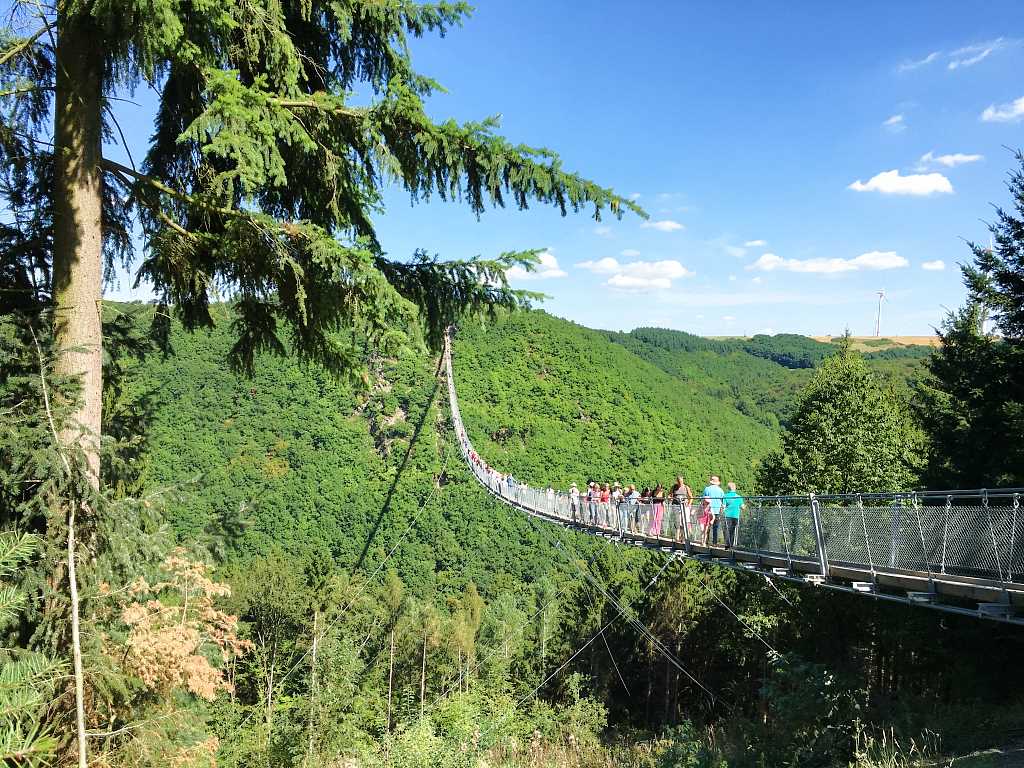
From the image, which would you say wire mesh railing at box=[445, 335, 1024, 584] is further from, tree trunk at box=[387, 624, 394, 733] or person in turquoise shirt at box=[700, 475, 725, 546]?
tree trunk at box=[387, 624, 394, 733]

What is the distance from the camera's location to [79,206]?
12.0 ft

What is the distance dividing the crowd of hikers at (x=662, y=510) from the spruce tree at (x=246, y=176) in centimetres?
461

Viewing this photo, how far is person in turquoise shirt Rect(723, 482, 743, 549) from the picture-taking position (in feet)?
24.2

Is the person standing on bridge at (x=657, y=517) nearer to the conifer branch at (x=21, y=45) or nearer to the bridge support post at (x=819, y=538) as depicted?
the bridge support post at (x=819, y=538)

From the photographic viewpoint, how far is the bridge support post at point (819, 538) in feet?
19.5

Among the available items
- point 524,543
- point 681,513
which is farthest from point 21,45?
point 524,543

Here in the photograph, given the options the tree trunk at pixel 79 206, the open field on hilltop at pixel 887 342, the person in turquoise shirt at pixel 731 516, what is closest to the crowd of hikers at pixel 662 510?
the person in turquoise shirt at pixel 731 516

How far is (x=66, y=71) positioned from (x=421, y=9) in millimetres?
1941

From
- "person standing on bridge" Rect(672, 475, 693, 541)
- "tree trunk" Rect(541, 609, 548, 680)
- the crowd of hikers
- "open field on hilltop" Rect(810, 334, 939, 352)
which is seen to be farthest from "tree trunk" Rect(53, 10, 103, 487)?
"open field on hilltop" Rect(810, 334, 939, 352)

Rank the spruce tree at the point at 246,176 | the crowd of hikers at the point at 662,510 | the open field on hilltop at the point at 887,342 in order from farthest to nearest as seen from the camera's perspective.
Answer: the open field on hilltop at the point at 887,342
the crowd of hikers at the point at 662,510
the spruce tree at the point at 246,176

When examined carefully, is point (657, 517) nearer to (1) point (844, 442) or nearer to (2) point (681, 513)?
(2) point (681, 513)

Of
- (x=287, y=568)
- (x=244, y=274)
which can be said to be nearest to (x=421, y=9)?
(x=244, y=274)

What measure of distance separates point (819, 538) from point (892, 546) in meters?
0.80

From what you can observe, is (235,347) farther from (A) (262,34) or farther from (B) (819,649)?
(B) (819,649)
